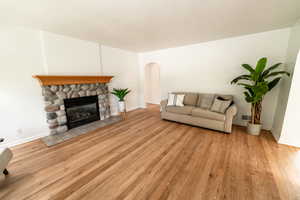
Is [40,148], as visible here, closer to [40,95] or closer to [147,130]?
[40,95]

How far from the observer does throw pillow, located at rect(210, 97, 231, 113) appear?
2986 millimetres

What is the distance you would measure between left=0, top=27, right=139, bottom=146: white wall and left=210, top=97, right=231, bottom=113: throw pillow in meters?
4.01

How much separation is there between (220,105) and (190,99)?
95 centimetres

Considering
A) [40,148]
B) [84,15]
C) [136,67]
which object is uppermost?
[84,15]

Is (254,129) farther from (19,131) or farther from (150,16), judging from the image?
(19,131)

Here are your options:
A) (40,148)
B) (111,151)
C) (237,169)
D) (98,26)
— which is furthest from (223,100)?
(40,148)

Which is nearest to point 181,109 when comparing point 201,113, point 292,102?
point 201,113

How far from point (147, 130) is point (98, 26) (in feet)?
9.16

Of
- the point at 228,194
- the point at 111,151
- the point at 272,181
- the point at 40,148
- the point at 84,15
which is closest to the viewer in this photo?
the point at 228,194

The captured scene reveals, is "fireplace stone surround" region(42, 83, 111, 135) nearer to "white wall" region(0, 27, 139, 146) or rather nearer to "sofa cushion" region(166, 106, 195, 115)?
"white wall" region(0, 27, 139, 146)

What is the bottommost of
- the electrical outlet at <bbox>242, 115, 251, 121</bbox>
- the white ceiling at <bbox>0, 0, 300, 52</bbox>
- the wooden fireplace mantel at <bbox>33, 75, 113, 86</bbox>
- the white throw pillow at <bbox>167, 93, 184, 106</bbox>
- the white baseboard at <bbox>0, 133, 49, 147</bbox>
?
the white baseboard at <bbox>0, 133, 49, 147</bbox>

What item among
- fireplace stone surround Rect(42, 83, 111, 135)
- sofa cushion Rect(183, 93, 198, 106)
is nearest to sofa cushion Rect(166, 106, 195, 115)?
sofa cushion Rect(183, 93, 198, 106)

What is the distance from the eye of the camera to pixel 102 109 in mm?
4047

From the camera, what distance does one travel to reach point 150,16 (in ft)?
6.92
